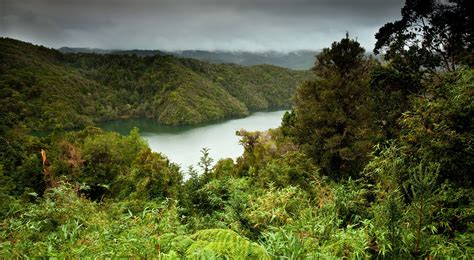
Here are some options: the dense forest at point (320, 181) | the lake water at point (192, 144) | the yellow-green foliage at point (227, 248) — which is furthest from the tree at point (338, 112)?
the lake water at point (192, 144)

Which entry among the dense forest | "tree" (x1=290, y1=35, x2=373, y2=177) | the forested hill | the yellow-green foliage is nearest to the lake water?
the dense forest

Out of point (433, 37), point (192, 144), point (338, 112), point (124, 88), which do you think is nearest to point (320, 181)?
point (338, 112)

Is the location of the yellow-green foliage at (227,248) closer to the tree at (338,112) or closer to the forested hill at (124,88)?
the tree at (338,112)

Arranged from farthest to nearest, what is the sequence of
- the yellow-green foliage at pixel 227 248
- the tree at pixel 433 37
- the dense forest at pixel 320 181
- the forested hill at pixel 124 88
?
the forested hill at pixel 124 88, the tree at pixel 433 37, the dense forest at pixel 320 181, the yellow-green foliage at pixel 227 248

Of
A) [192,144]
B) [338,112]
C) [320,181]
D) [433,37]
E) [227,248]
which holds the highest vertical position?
[433,37]

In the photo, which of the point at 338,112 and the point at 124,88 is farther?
the point at 124,88

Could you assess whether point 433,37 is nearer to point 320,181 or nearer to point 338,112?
point 338,112

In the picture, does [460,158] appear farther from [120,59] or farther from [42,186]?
[120,59]

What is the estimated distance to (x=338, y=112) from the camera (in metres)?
13.9

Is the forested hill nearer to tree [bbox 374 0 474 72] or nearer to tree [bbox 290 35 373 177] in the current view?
tree [bbox 290 35 373 177]

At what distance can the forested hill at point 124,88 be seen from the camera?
86.7 m

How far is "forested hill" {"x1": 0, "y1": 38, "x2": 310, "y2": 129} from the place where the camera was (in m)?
86.7

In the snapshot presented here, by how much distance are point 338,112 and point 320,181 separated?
6.20 m

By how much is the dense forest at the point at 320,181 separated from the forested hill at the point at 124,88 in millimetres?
47054
